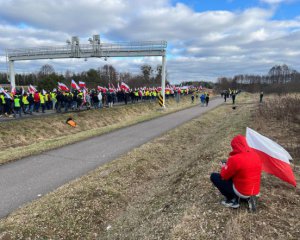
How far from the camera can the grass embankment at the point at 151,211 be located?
4668 millimetres

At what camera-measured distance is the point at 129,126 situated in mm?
18969

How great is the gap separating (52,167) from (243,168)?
6.86 metres

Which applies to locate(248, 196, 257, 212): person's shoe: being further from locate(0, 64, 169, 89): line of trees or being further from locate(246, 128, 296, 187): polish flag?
locate(0, 64, 169, 89): line of trees

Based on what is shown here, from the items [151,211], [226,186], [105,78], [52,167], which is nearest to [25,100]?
[52,167]

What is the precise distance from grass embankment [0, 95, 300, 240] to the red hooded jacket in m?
0.57

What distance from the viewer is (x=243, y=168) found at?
4.48 meters

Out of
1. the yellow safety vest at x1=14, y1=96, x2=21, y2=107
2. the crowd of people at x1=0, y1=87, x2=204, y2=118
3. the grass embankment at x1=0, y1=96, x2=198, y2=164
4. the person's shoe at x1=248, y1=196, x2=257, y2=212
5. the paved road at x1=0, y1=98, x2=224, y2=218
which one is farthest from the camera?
the crowd of people at x1=0, y1=87, x2=204, y2=118

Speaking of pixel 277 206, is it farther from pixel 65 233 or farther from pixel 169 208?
pixel 65 233

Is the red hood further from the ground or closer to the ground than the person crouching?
further from the ground

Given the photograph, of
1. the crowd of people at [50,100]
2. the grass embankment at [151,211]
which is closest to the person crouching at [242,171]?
the grass embankment at [151,211]

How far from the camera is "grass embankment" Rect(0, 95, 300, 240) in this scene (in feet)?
15.3

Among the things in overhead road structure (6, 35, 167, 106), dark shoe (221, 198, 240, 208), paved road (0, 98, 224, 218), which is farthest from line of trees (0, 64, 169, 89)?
dark shoe (221, 198, 240, 208)

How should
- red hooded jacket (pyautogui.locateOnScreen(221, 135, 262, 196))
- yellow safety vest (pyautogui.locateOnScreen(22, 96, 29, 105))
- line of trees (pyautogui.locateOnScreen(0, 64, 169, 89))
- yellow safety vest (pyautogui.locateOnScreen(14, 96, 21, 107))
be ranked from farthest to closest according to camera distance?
line of trees (pyautogui.locateOnScreen(0, 64, 169, 89))
yellow safety vest (pyautogui.locateOnScreen(22, 96, 29, 105))
yellow safety vest (pyautogui.locateOnScreen(14, 96, 21, 107))
red hooded jacket (pyautogui.locateOnScreen(221, 135, 262, 196))

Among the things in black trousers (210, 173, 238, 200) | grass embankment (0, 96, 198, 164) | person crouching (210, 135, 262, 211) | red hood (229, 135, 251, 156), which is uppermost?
red hood (229, 135, 251, 156)
